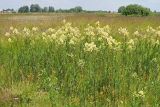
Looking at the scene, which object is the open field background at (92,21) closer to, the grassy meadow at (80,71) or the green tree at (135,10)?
the grassy meadow at (80,71)

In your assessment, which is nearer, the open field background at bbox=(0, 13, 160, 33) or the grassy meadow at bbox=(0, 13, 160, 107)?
the grassy meadow at bbox=(0, 13, 160, 107)

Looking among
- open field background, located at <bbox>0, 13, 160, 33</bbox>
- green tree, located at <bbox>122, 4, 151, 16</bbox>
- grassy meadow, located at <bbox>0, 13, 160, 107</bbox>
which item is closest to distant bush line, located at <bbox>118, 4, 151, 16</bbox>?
green tree, located at <bbox>122, 4, 151, 16</bbox>

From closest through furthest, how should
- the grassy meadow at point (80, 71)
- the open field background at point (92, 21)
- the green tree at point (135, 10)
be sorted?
the grassy meadow at point (80, 71), the open field background at point (92, 21), the green tree at point (135, 10)

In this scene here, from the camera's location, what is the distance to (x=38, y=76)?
8633 mm

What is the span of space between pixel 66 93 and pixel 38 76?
1.31m

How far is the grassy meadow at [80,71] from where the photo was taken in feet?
23.3

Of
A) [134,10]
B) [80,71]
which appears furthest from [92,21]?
[134,10]

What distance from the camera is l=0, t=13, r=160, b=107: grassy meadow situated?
280 inches

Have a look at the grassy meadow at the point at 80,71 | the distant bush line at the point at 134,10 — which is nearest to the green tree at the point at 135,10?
the distant bush line at the point at 134,10

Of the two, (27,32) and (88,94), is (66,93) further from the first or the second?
(27,32)

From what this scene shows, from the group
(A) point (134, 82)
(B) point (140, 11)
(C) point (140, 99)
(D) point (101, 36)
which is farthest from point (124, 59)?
(B) point (140, 11)

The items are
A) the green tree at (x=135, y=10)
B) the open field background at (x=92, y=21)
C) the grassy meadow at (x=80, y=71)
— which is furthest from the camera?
the green tree at (x=135, y=10)

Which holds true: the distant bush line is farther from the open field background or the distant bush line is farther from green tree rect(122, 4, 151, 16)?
the open field background

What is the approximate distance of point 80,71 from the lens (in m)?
8.20
